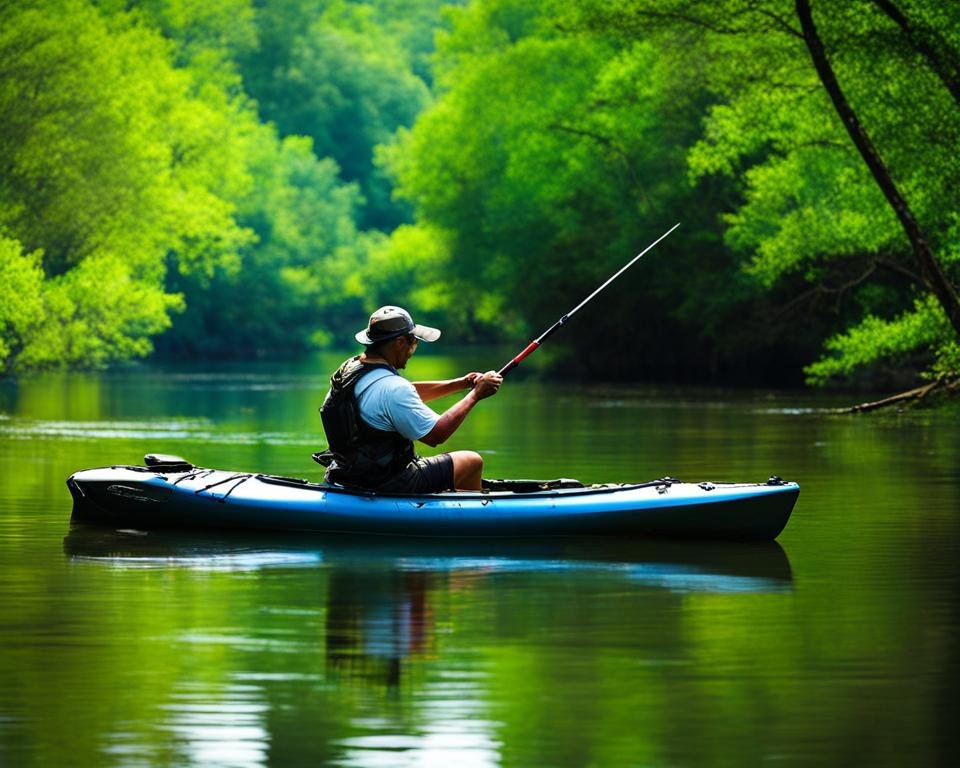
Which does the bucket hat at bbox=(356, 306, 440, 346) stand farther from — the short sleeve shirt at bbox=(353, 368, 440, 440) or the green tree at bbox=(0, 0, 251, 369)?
the green tree at bbox=(0, 0, 251, 369)

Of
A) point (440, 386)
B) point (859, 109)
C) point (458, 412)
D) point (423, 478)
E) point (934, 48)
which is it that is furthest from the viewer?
point (859, 109)

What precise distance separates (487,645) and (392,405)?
3.36 metres

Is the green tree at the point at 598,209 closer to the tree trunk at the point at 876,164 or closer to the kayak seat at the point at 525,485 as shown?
the tree trunk at the point at 876,164

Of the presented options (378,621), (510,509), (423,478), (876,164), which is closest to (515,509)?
(510,509)

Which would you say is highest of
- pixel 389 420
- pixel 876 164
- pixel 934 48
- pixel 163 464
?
pixel 934 48

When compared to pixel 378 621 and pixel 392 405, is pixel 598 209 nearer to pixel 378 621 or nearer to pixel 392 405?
pixel 392 405

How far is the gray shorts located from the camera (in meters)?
12.2

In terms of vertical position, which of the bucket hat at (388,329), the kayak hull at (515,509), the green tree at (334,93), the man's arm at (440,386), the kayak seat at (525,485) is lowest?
the kayak hull at (515,509)

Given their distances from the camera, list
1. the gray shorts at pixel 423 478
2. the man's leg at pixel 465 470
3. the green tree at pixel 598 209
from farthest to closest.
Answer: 1. the green tree at pixel 598 209
2. the man's leg at pixel 465 470
3. the gray shorts at pixel 423 478

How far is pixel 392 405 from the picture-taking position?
38.9ft

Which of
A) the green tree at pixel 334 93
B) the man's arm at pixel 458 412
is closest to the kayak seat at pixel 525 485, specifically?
the man's arm at pixel 458 412

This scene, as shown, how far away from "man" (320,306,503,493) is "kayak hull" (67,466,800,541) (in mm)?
147

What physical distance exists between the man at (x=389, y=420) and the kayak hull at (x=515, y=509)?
0.15 m

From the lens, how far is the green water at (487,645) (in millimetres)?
6789
